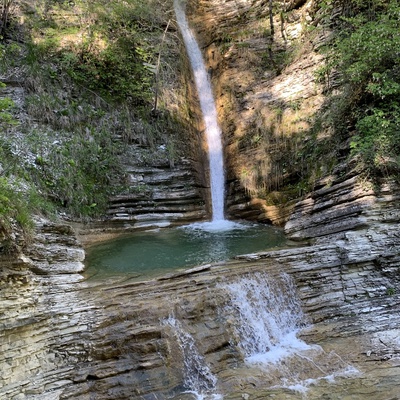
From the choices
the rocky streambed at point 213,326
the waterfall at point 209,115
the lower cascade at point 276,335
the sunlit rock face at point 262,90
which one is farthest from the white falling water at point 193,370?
the waterfall at point 209,115

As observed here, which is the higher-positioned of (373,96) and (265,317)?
(373,96)

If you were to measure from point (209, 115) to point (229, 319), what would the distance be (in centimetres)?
1052

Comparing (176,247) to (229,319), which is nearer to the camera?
(229,319)

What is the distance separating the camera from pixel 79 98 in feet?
37.9

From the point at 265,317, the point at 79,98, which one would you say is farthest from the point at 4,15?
the point at 265,317

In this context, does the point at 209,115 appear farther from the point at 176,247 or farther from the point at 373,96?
the point at 176,247

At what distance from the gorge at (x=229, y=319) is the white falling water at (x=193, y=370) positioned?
0.05ft

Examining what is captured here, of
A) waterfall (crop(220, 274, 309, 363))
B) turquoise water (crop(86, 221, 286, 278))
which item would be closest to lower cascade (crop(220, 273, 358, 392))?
waterfall (crop(220, 274, 309, 363))

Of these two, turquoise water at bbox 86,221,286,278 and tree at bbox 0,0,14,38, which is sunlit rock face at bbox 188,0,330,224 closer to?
turquoise water at bbox 86,221,286,278

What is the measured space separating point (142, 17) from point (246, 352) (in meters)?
14.3

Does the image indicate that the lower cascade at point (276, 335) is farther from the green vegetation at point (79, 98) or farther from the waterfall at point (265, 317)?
the green vegetation at point (79, 98)

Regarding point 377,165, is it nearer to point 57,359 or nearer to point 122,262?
point 122,262

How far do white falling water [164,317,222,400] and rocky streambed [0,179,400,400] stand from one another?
2 cm

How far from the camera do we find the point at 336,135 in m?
9.66
